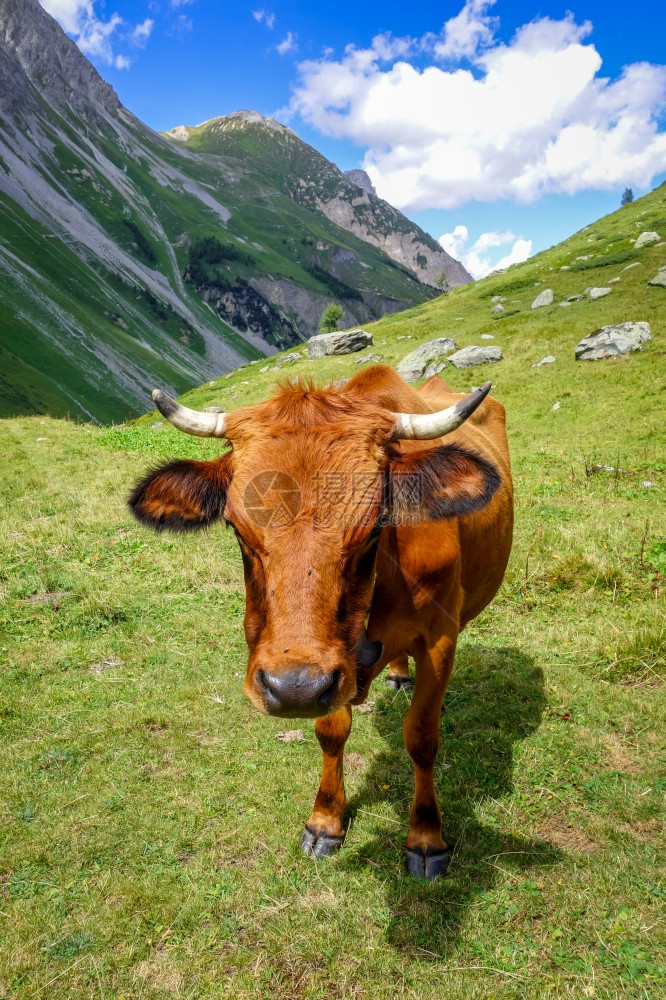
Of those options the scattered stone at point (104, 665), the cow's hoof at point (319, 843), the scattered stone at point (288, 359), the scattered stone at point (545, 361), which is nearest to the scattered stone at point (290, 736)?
the cow's hoof at point (319, 843)

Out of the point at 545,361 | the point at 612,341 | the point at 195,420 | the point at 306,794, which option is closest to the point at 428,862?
the point at 306,794

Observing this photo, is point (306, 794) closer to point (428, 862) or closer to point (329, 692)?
point (428, 862)

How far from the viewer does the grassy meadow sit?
3.45m

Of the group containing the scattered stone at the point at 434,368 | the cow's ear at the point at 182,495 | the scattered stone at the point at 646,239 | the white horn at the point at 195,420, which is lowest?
the cow's ear at the point at 182,495

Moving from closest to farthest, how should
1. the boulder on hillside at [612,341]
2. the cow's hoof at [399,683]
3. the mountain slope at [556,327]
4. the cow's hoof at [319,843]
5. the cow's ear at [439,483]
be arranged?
the cow's ear at [439,483]
the cow's hoof at [319,843]
the cow's hoof at [399,683]
the mountain slope at [556,327]
the boulder on hillside at [612,341]

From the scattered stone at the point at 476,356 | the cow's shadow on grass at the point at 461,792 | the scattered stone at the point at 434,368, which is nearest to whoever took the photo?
the cow's shadow on grass at the point at 461,792

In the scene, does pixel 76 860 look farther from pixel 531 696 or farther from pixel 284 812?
pixel 531 696

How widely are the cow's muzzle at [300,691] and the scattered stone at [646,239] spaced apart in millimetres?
40579

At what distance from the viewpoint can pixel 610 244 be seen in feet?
126

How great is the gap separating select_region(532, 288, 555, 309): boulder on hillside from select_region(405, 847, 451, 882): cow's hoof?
31481mm

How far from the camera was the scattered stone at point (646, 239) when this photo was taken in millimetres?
34562

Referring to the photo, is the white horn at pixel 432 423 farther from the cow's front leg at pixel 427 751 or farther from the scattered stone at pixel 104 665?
the scattered stone at pixel 104 665

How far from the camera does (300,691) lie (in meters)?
2.46

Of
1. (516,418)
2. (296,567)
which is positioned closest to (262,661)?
(296,567)
